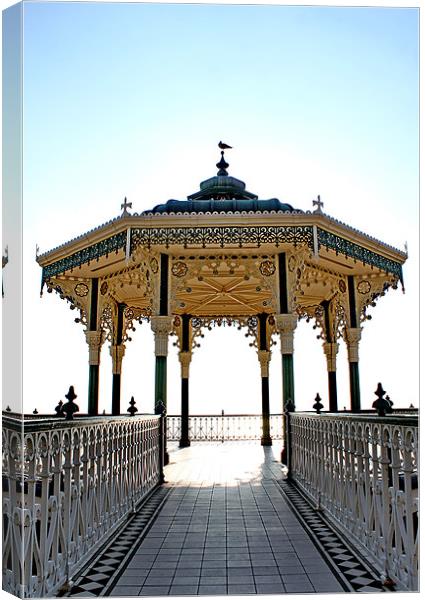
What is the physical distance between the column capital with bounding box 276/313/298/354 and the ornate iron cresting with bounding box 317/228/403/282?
1196 mm

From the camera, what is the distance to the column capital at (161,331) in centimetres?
830

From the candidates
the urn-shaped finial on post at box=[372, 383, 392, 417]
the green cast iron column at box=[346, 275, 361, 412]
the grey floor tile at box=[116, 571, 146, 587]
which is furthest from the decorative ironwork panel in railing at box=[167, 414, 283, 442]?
the urn-shaped finial on post at box=[372, 383, 392, 417]

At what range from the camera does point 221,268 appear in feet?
29.9

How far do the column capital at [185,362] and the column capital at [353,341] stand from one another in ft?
13.7

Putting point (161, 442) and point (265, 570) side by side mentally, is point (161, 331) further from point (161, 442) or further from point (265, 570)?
point (265, 570)

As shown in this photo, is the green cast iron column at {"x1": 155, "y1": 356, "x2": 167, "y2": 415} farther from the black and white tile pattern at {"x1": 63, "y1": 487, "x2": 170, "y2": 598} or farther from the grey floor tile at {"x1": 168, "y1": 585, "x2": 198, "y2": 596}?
the grey floor tile at {"x1": 168, "y1": 585, "x2": 198, "y2": 596}

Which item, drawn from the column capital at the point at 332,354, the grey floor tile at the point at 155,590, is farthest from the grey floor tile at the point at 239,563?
the column capital at the point at 332,354

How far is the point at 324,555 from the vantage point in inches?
155

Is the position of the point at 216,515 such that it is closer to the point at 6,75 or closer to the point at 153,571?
the point at 153,571

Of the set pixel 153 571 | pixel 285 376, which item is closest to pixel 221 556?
pixel 153 571

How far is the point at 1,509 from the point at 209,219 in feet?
18.4

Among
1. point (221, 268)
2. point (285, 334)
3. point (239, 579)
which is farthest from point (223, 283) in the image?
point (239, 579)

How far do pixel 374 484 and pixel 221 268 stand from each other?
588 centimetres

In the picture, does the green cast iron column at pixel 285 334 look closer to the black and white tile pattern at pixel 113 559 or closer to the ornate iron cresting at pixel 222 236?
the ornate iron cresting at pixel 222 236
